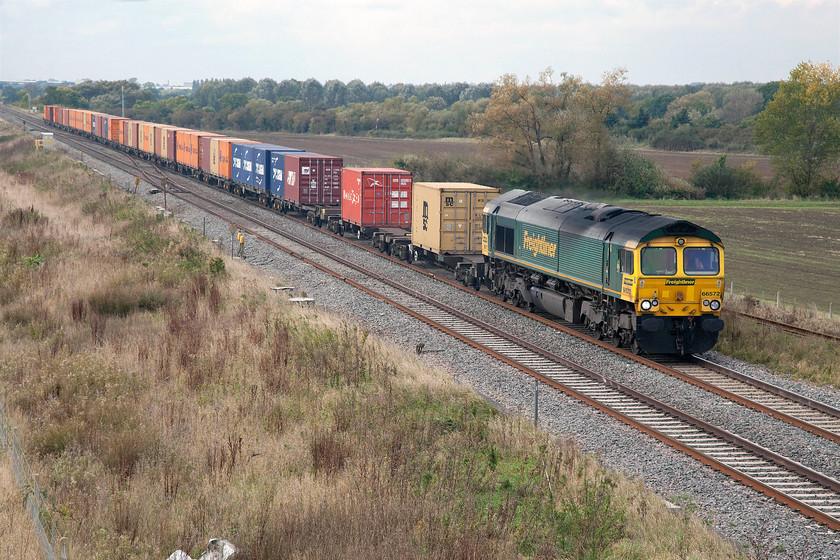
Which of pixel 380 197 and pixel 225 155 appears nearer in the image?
pixel 380 197

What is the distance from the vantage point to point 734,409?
1498 centimetres

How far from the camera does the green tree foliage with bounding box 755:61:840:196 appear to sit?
58844 mm

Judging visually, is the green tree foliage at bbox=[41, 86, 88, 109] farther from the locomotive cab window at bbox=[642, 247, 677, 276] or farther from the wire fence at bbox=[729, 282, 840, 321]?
the locomotive cab window at bbox=[642, 247, 677, 276]

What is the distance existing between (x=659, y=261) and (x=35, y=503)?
13702 millimetres

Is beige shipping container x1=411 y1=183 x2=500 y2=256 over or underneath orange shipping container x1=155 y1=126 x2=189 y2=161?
underneath

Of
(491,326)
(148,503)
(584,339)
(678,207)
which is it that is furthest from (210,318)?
(678,207)

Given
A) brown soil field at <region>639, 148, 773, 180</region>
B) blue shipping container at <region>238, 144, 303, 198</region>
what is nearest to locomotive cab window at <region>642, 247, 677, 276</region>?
blue shipping container at <region>238, 144, 303, 198</region>

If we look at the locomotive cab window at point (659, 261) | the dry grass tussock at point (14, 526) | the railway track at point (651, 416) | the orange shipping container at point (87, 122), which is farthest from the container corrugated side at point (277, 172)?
the orange shipping container at point (87, 122)

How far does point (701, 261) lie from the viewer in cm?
1828

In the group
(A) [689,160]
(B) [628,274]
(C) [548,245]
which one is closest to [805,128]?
(A) [689,160]

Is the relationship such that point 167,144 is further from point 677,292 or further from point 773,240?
point 677,292

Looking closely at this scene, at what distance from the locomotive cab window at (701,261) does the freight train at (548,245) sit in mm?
22

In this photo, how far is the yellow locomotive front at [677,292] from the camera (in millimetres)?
17891

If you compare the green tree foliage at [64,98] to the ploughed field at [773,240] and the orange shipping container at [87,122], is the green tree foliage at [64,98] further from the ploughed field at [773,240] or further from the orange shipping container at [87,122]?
the ploughed field at [773,240]
